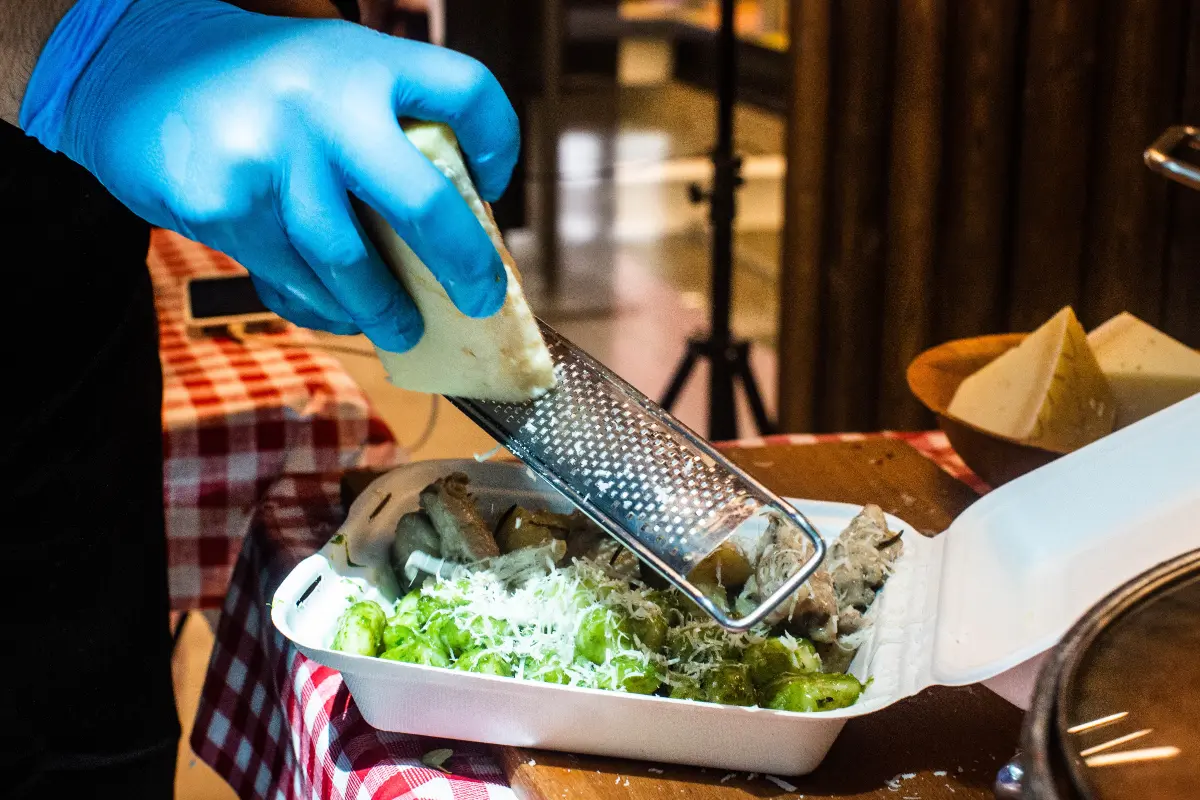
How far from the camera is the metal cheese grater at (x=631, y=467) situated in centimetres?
119

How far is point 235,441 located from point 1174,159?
4.97ft

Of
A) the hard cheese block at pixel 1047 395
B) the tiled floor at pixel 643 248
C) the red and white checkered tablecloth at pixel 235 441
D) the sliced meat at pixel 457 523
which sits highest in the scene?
the hard cheese block at pixel 1047 395

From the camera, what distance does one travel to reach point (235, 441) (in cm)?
212

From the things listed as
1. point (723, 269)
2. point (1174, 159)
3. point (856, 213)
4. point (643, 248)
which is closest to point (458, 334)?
point (1174, 159)

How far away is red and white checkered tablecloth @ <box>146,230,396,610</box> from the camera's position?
211cm

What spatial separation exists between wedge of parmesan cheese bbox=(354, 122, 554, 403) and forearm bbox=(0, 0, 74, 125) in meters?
0.42

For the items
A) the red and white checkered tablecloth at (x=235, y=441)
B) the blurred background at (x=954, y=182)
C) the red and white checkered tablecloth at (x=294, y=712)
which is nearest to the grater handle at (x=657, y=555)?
the red and white checkered tablecloth at (x=294, y=712)

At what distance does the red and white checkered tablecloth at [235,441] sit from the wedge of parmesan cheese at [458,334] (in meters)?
0.83

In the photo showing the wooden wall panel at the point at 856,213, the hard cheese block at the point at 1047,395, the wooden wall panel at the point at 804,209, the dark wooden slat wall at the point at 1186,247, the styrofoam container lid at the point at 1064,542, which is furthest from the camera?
the wooden wall panel at the point at 804,209

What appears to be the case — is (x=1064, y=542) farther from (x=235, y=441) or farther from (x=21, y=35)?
(x=235, y=441)

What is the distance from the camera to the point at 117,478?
1692mm

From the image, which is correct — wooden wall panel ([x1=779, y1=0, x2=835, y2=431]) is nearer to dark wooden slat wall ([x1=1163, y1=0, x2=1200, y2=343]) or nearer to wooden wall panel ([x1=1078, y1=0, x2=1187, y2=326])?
wooden wall panel ([x1=1078, y1=0, x2=1187, y2=326])

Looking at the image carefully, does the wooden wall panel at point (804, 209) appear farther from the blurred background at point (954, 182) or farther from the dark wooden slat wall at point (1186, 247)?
the dark wooden slat wall at point (1186, 247)

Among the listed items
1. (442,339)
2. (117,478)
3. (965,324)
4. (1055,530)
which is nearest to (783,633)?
(1055,530)
